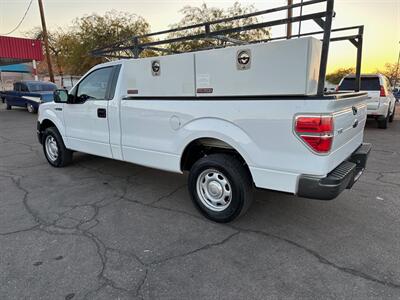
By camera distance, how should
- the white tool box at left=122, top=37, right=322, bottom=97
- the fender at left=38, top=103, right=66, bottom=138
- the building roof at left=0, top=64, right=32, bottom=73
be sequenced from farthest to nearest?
the building roof at left=0, top=64, right=32, bottom=73 < the fender at left=38, top=103, right=66, bottom=138 < the white tool box at left=122, top=37, right=322, bottom=97

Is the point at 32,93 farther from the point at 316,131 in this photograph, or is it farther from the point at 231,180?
the point at 316,131

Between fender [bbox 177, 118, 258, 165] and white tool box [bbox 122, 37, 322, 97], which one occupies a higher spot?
white tool box [bbox 122, 37, 322, 97]

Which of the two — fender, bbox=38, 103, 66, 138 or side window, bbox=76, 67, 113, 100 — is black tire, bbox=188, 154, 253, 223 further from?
fender, bbox=38, 103, 66, 138

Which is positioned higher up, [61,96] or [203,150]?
[61,96]

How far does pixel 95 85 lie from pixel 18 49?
20.2 metres

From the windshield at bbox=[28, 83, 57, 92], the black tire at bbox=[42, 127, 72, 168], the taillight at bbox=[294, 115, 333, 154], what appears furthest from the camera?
the windshield at bbox=[28, 83, 57, 92]

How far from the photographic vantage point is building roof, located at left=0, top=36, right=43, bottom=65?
1983cm

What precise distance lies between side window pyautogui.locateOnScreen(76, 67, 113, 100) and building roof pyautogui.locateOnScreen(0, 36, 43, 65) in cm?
1908

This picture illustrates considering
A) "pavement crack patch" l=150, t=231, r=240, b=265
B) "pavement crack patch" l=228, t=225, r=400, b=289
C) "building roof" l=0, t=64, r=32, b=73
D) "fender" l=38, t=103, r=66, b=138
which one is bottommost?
"pavement crack patch" l=150, t=231, r=240, b=265

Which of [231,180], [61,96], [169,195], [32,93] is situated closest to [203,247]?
[231,180]

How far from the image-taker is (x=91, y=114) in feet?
15.6

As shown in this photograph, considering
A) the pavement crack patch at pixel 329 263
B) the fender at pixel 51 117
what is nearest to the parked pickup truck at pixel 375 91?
the pavement crack patch at pixel 329 263

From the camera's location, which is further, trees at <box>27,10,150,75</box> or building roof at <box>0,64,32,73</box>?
building roof at <box>0,64,32,73</box>

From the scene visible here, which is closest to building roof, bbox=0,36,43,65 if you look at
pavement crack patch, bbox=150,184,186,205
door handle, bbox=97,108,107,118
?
door handle, bbox=97,108,107,118
